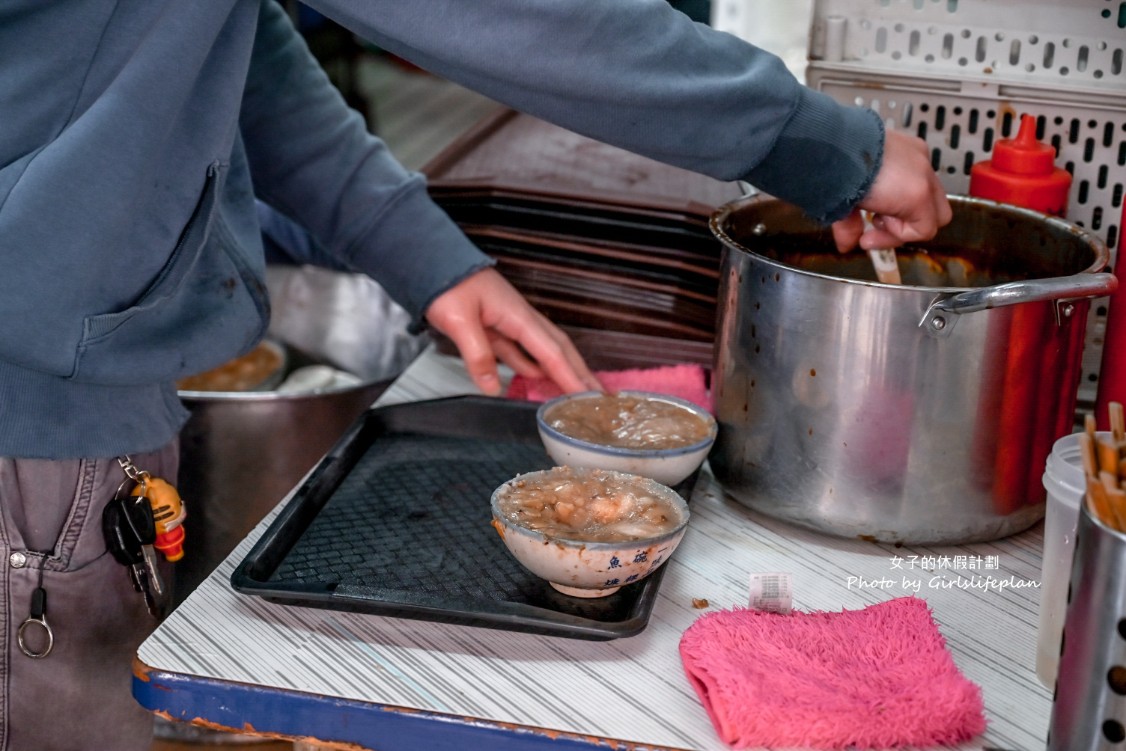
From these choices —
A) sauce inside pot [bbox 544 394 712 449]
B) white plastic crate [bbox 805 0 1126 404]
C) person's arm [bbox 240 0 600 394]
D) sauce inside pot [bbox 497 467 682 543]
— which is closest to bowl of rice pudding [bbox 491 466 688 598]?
sauce inside pot [bbox 497 467 682 543]

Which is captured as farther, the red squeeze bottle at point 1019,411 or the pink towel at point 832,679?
the red squeeze bottle at point 1019,411

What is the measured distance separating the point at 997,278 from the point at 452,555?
754 millimetres

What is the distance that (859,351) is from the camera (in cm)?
115

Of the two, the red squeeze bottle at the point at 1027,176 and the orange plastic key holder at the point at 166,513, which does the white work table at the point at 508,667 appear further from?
the red squeeze bottle at the point at 1027,176

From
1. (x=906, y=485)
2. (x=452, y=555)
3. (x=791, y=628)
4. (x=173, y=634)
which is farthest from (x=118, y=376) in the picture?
(x=906, y=485)

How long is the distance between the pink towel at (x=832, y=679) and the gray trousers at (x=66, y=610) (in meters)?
0.68

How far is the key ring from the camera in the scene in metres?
1.24

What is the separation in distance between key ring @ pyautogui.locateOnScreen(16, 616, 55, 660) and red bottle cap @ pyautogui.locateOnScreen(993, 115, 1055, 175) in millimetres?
1265

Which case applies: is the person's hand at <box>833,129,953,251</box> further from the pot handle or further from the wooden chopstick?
the wooden chopstick

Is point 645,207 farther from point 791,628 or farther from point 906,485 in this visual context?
point 791,628

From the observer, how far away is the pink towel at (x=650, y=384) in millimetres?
1581

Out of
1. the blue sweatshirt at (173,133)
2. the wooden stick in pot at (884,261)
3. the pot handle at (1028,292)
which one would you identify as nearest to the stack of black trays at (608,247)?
the wooden stick in pot at (884,261)

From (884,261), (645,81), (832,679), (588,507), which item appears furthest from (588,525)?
(884,261)

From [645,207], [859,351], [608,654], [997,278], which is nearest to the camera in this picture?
[608,654]
